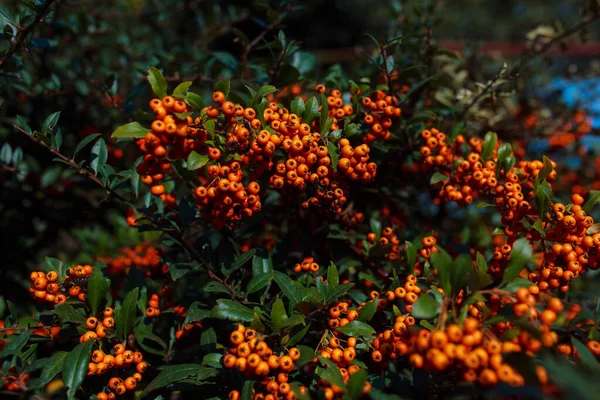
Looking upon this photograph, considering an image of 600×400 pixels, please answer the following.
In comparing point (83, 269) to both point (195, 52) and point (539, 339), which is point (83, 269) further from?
point (195, 52)

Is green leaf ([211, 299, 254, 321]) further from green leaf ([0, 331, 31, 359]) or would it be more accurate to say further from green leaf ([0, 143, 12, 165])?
green leaf ([0, 143, 12, 165])

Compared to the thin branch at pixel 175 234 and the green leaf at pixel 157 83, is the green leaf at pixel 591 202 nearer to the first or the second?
the thin branch at pixel 175 234

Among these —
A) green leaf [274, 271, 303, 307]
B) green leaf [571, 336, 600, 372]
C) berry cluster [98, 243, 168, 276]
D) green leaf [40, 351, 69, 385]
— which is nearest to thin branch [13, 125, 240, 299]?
green leaf [274, 271, 303, 307]

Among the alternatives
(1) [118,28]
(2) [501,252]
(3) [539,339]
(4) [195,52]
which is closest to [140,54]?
(1) [118,28]

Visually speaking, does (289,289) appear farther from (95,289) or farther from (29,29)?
(29,29)

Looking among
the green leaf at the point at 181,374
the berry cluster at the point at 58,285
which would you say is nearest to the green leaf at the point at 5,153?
the berry cluster at the point at 58,285

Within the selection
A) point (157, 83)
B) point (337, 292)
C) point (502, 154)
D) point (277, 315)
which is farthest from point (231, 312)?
point (502, 154)
